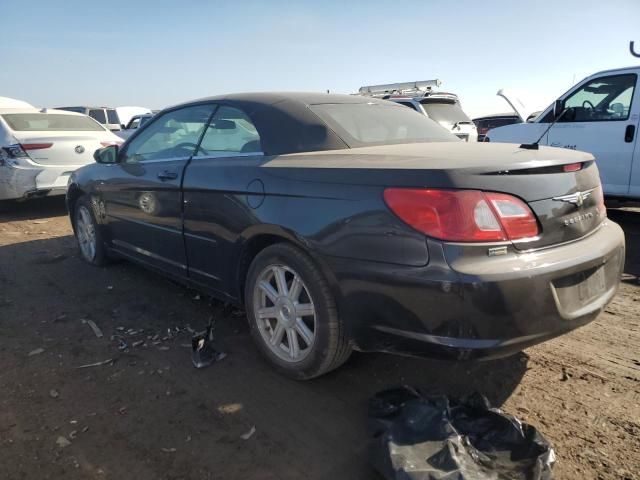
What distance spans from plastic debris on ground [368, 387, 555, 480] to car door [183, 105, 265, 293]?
1321mm

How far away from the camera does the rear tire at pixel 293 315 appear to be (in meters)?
2.57

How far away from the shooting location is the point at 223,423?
2.51m

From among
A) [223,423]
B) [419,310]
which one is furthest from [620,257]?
[223,423]

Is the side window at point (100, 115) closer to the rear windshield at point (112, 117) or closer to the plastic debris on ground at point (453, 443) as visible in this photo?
the rear windshield at point (112, 117)

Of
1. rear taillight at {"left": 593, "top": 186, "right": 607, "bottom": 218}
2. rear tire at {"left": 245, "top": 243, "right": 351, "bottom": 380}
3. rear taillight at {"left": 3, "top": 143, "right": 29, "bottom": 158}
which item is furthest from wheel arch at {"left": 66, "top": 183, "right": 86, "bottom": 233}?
rear taillight at {"left": 593, "top": 186, "right": 607, "bottom": 218}

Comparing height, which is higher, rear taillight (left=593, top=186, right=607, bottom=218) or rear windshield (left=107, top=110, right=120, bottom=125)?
rear windshield (left=107, top=110, right=120, bottom=125)

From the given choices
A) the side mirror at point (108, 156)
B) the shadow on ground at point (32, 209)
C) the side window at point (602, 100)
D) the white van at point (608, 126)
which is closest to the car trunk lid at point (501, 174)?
the side mirror at point (108, 156)

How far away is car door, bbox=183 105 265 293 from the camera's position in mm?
2977

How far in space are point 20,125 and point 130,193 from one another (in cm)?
497

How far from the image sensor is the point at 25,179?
24.0ft

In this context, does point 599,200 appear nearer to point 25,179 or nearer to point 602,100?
point 602,100

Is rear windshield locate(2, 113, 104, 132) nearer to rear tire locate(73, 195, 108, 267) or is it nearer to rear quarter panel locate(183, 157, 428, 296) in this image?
rear tire locate(73, 195, 108, 267)

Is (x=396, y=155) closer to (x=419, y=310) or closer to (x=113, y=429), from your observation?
(x=419, y=310)

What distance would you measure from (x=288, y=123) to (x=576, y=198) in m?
1.61
